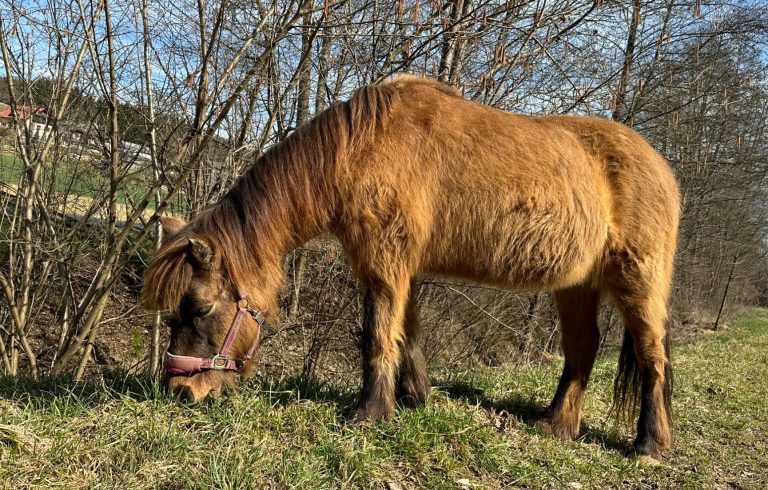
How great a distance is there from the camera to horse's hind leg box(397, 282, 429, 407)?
13.3ft

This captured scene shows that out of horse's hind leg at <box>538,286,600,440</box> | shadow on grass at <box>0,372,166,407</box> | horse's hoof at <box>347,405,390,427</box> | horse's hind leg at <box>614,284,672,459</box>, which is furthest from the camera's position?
horse's hind leg at <box>538,286,600,440</box>

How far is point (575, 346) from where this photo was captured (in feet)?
15.5

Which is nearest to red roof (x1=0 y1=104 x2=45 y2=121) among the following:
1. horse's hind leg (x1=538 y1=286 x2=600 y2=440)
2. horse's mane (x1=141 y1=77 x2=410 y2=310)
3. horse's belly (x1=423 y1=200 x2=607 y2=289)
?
horse's mane (x1=141 y1=77 x2=410 y2=310)

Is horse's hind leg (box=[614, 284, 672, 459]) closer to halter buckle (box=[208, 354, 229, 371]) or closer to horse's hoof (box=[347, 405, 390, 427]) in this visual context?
horse's hoof (box=[347, 405, 390, 427])

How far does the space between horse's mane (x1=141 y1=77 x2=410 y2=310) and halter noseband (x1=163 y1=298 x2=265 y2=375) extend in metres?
0.16

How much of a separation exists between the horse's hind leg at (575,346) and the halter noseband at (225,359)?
248 centimetres

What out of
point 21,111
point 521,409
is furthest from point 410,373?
point 21,111

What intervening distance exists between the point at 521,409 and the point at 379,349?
1.88 m

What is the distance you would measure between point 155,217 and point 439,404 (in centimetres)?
336

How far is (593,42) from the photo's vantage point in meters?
7.46

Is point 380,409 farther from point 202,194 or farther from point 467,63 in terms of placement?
point 467,63

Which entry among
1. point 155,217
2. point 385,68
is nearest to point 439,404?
point 155,217

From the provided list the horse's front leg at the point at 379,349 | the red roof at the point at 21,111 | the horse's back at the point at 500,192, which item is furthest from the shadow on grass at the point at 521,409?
the red roof at the point at 21,111

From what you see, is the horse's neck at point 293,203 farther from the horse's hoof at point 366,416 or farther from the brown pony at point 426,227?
the horse's hoof at point 366,416
